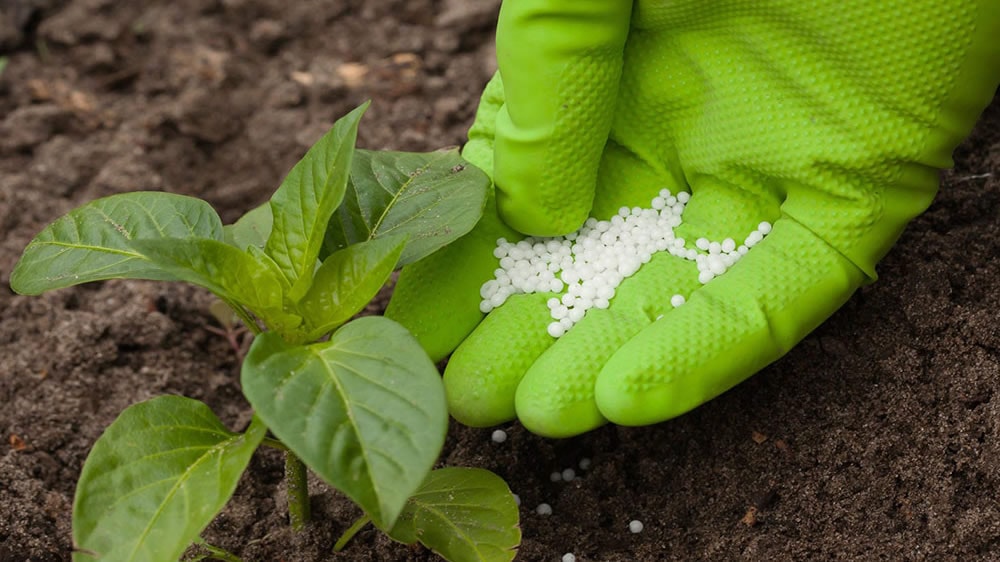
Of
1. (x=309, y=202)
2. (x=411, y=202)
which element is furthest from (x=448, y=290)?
(x=309, y=202)

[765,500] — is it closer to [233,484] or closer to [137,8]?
[233,484]

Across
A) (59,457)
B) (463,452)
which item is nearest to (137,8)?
(59,457)

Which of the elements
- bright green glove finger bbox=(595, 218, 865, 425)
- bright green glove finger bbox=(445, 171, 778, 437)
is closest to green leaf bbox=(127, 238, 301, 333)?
bright green glove finger bbox=(445, 171, 778, 437)

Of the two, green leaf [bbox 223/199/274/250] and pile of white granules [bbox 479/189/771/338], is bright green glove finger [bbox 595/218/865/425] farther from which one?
green leaf [bbox 223/199/274/250]

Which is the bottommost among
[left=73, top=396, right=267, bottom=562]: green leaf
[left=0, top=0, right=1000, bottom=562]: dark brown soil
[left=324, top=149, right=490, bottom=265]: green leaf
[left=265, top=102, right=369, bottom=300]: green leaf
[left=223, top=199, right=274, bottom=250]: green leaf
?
[left=0, top=0, right=1000, bottom=562]: dark brown soil

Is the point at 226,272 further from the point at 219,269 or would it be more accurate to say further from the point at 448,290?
the point at 448,290
